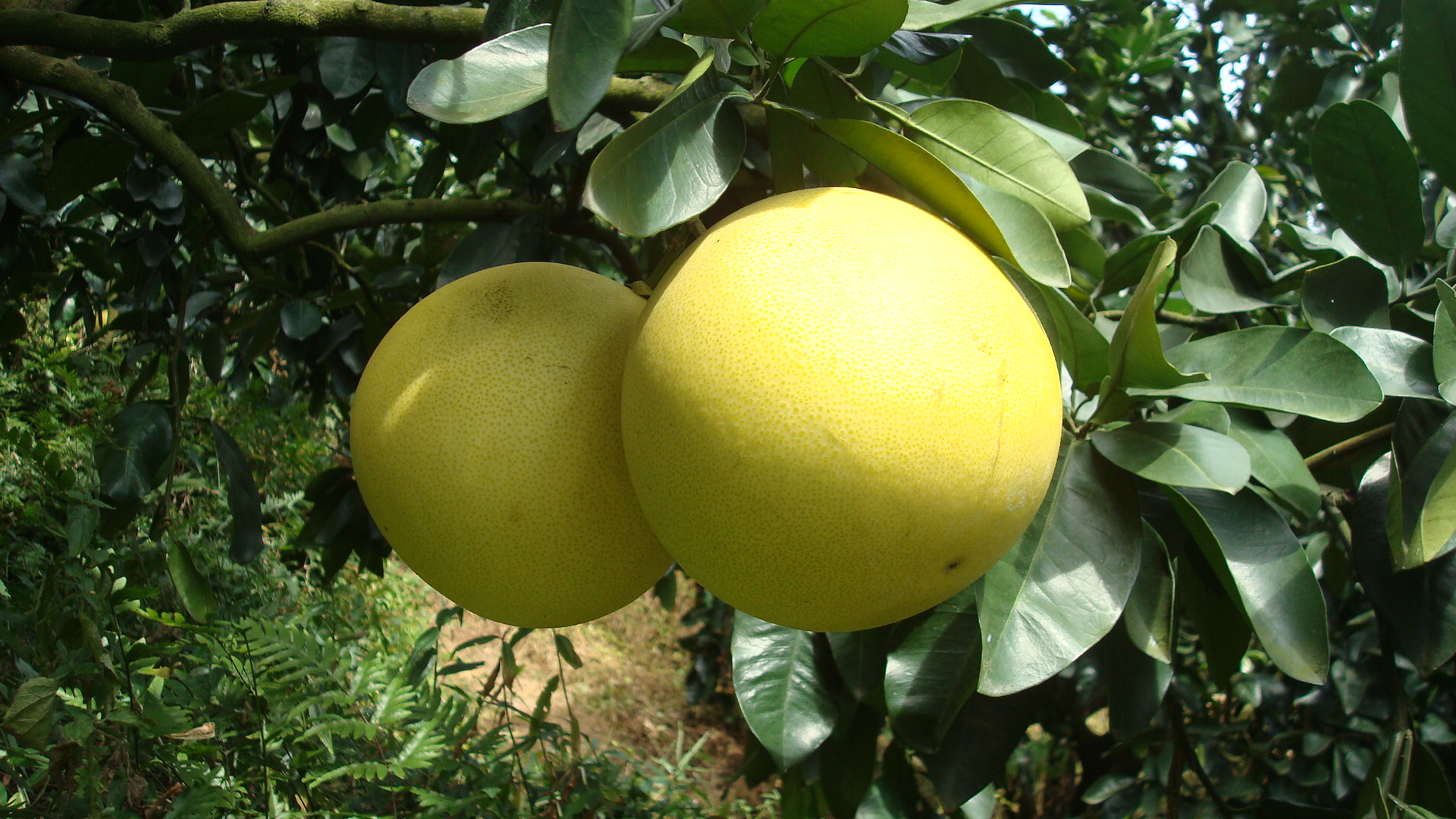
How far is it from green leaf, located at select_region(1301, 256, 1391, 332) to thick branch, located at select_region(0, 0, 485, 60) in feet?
2.84

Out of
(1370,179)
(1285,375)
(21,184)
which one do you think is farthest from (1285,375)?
(21,184)

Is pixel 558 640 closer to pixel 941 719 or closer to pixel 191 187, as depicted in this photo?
pixel 941 719

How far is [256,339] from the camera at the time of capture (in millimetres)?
1509

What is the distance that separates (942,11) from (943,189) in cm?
17

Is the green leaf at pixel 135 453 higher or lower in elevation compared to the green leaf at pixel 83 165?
lower

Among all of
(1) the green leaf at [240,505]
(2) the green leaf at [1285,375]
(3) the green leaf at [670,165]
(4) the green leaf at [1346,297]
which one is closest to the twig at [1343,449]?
(4) the green leaf at [1346,297]

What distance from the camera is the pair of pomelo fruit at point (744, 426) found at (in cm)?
53

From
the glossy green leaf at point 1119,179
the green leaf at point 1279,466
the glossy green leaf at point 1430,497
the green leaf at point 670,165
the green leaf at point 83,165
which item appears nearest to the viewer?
the green leaf at point 670,165

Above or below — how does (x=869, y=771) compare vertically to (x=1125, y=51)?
below

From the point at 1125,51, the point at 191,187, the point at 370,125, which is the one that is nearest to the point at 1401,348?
the point at 191,187

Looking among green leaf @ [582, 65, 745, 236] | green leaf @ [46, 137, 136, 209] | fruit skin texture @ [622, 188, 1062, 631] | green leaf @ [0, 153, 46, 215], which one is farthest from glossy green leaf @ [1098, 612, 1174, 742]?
green leaf @ [0, 153, 46, 215]

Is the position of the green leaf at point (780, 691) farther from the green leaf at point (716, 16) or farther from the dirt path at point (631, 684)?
the dirt path at point (631, 684)

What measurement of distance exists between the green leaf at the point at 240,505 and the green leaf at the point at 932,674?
0.90 m

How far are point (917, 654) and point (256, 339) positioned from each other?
1.21 m
